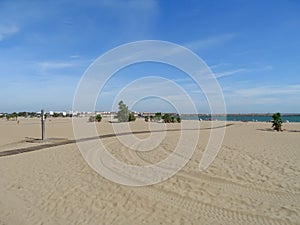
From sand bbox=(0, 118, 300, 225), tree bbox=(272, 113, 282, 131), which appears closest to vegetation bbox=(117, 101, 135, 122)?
tree bbox=(272, 113, 282, 131)

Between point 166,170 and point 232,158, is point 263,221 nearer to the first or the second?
point 166,170

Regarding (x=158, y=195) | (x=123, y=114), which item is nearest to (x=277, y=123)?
(x=123, y=114)

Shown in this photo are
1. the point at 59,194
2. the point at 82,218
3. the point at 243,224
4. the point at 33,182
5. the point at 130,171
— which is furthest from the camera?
the point at 130,171

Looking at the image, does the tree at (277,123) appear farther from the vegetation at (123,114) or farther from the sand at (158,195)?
the vegetation at (123,114)

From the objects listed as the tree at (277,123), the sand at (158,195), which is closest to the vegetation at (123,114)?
the tree at (277,123)

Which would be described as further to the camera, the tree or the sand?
the tree

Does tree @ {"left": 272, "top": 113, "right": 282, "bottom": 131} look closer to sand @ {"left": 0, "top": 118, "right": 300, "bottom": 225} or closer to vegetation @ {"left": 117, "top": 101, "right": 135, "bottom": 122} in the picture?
sand @ {"left": 0, "top": 118, "right": 300, "bottom": 225}

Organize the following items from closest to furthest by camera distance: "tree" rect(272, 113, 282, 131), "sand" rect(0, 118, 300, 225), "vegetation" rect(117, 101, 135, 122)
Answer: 1. "sand" rect(0, 118, 300, 225)
2. "tree" rect(272, 113, 282, 131)
3. "vegetation" rect(117, 101, 135, 122)

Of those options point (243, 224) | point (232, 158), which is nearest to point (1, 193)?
point (243, 224)

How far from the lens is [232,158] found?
414 inches

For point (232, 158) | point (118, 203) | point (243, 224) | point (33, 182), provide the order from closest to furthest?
point (243, 224)
point (118, 203)
point (33, 182)
point (232, 158)

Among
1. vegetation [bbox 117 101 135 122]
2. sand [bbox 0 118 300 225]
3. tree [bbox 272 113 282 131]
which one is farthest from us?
vegetation [bbox 117 101 135 122]

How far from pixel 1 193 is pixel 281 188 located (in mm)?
6860

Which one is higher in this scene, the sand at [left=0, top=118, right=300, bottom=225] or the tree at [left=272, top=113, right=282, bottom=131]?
the tree at [left=272, top=113, right=282, bottom=131]
